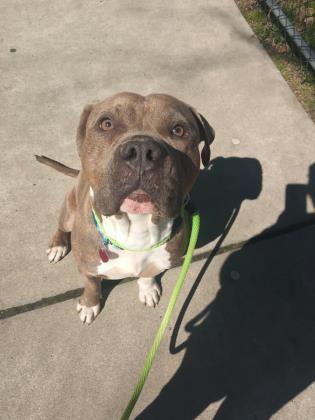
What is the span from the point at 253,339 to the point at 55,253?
1.93 m

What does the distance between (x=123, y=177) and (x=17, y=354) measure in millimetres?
2040

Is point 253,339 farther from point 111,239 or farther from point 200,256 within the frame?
point 111,239

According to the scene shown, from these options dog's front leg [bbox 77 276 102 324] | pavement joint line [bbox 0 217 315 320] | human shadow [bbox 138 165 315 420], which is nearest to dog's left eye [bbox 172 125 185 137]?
dog's front leg [bbox 77 276 102 324]

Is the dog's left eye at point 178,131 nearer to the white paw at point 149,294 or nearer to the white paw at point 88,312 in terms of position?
the white paw at point 149,294

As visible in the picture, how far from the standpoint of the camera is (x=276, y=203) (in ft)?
14.6

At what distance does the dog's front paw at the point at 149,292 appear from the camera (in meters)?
3.67

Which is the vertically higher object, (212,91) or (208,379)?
(212,91)

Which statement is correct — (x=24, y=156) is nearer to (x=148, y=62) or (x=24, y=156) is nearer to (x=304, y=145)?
(x=148, y=62)

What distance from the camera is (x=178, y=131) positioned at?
9.05ft

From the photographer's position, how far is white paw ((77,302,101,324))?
3.57 metres

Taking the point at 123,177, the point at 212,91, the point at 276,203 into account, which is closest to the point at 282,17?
the point at 212,91

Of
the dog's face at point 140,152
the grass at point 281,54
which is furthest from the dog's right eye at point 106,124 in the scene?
the grass at point 281,54

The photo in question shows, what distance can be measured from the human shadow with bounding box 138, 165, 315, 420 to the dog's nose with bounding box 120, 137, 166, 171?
1953mm

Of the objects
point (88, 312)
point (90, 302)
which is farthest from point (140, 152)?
point (88, 312)
